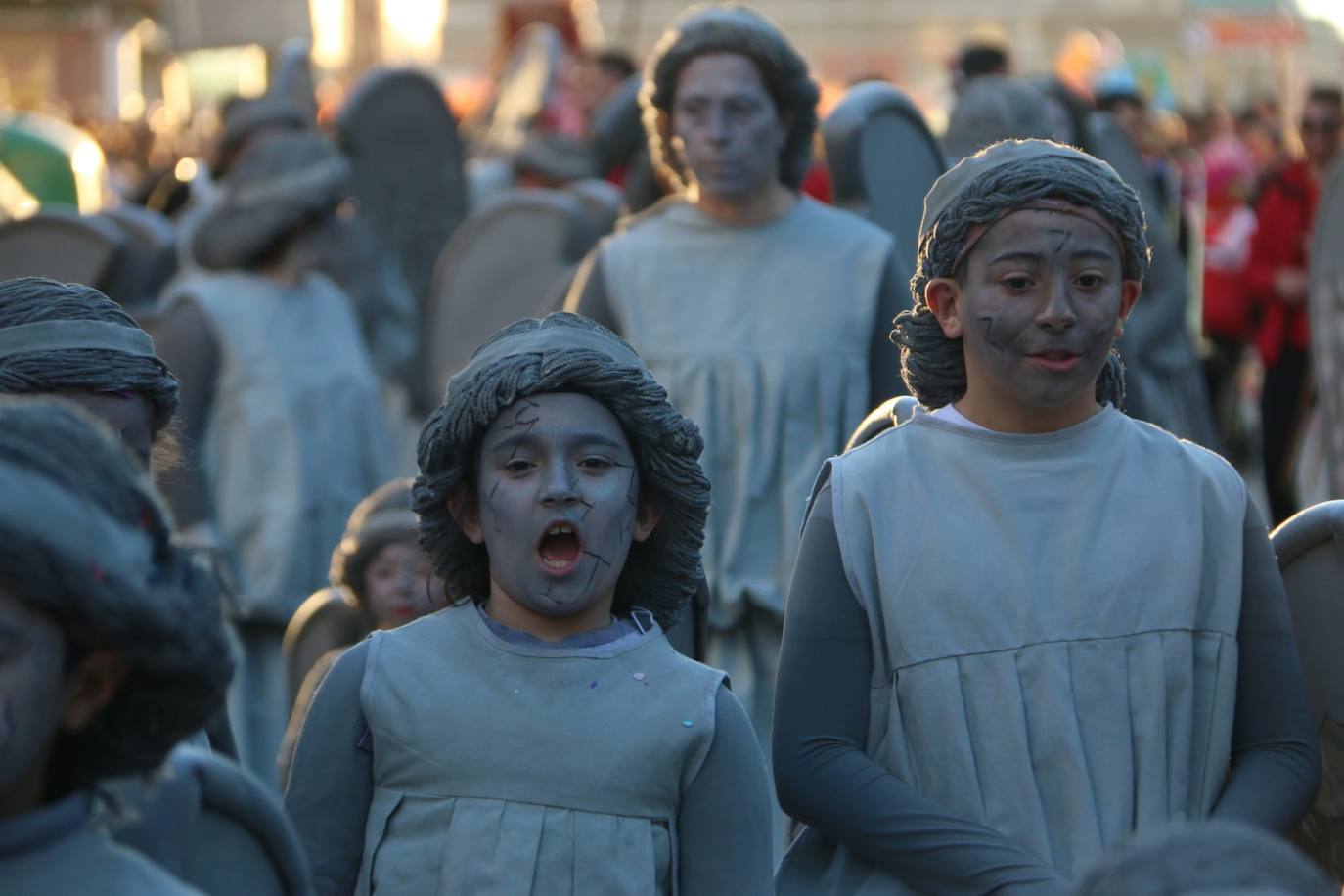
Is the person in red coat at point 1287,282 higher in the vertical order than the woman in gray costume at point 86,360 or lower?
lower

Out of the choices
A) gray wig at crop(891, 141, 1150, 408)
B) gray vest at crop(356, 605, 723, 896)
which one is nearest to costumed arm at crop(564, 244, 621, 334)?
gray wig at crop(891, 141, 1150, 408)

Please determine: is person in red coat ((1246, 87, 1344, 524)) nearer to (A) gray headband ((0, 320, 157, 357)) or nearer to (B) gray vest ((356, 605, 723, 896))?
→ (A) gray headband ((0, 320, 157, 357))

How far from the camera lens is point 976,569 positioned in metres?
3.63

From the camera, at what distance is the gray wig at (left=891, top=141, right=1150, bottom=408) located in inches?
146

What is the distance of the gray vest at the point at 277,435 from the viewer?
24.6 feet

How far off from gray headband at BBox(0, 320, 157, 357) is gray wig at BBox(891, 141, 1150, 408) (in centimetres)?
107

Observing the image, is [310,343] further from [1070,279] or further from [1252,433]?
[1252,433]

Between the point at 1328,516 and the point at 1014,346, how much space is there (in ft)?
1.82

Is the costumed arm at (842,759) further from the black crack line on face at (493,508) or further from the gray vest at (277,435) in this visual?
the gray vest at (277,435)

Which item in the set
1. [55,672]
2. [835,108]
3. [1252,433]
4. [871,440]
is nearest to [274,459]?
[835,108]

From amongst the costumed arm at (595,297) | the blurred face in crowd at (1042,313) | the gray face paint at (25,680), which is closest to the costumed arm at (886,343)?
the costumed arm at (595,297)

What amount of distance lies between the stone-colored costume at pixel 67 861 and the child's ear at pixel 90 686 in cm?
8

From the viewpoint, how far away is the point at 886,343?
5793mm

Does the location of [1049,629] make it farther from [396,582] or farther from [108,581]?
[396,582]
